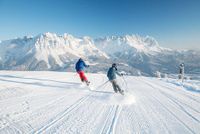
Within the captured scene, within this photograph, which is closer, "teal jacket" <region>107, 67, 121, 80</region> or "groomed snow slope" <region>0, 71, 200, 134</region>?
"groomed snow slope" <region>0, 71, 200, 134</region>

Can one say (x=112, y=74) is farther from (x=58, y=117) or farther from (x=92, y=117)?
(x=58, y=117)

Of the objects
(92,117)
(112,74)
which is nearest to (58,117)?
(92,117)

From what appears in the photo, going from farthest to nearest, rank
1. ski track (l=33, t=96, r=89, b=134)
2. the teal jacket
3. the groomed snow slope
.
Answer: the teal jacket
the groomed snow slope
ski track (l=33, t=96, r=89, b=134)

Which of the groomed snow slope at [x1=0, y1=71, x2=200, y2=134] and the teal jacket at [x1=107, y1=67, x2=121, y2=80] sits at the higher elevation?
the teal jacket at [x1=107, y1=67, x2=121, y2=80]

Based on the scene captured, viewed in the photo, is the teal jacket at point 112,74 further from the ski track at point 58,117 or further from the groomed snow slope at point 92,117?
the ski track at point 58,117

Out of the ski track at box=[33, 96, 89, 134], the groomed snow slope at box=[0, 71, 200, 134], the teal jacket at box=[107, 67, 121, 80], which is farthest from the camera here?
the teal jacket at box=[107, 67, 121, 80]

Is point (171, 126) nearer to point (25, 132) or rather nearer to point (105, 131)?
point (105, 131)

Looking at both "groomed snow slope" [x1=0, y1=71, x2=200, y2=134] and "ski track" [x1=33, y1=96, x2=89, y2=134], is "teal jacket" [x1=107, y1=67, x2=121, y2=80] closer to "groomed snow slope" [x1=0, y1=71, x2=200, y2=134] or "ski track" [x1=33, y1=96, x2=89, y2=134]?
"groomed snow slope" [x1=0, y1=71, x2=200, y2=134]

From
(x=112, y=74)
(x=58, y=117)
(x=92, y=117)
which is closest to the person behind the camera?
(x=58, y=117)

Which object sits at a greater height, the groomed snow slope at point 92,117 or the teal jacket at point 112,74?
the teal jacket at point 112,74

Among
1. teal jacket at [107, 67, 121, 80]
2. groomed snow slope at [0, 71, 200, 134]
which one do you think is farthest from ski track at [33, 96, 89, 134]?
teal jacket at [107, 67, 121, 80]

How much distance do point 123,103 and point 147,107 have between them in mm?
1246

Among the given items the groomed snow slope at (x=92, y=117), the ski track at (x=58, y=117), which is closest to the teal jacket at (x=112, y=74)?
the groomed snow slope at (x=92, y=117)

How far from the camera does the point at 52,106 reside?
359 inches
